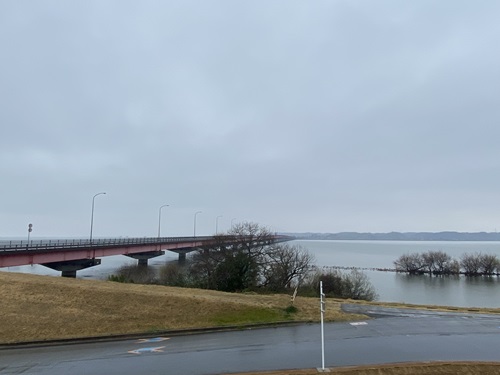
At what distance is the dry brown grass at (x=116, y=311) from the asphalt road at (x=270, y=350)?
163cm

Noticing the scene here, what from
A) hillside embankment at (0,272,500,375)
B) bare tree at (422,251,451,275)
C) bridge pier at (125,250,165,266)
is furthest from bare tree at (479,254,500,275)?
hillside embankment at (0,272,500,375)

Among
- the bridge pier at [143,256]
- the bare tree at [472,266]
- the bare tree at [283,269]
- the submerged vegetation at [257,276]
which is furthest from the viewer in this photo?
the bridge pier at [143,256]

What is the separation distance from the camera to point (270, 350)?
43.7ft

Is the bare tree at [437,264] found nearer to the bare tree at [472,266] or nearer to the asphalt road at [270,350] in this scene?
the bare tree at [472,266]

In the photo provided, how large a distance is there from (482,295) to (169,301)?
51.2m

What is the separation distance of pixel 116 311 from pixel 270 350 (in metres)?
9.61

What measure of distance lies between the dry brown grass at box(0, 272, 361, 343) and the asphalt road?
1.63 metres

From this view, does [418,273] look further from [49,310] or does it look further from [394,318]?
[49,310]

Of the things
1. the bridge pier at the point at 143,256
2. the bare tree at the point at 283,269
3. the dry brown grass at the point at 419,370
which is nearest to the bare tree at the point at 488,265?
the bare tree at the point at 283,269

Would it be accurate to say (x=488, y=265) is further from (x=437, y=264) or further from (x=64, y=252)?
(x=64, y=252)

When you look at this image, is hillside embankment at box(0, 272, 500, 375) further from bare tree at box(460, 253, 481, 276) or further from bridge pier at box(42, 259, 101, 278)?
bare tree at box(460, 253, 481, 276)

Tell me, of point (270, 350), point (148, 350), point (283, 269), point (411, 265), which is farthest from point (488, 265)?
point (148, 350)

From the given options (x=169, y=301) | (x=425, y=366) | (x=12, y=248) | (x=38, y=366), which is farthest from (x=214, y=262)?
(x=425, y=366)

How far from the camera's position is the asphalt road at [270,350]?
1183cm
